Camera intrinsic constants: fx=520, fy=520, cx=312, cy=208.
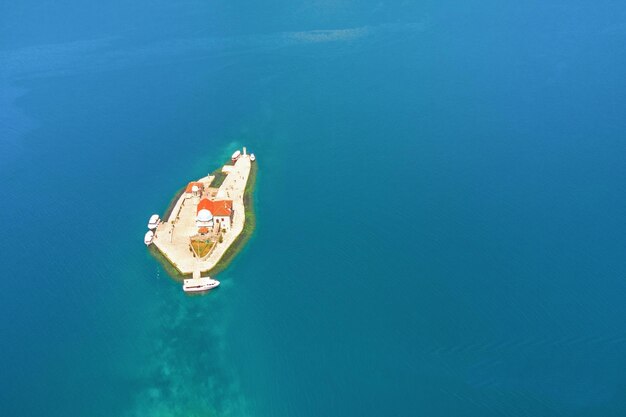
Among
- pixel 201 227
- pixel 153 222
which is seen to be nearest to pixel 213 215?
pixel 201 227

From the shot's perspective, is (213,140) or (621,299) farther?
(213,140)

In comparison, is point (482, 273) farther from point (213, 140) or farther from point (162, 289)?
point (213, 140)

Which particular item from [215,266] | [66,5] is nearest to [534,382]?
[215,266]

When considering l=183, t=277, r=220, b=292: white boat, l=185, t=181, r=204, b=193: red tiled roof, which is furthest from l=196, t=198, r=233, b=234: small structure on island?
l=183, t=277, r=220, b=292: white boat

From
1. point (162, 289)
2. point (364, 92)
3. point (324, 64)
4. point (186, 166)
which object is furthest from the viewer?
point (324, 64)

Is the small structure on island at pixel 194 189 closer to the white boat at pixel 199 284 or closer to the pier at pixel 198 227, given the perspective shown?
the pier at pixel 198 227

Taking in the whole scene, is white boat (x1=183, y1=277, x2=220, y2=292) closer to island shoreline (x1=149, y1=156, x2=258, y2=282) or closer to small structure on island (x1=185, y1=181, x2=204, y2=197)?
island shoreline (x1=149, y1=156, x2=258, y2=282)

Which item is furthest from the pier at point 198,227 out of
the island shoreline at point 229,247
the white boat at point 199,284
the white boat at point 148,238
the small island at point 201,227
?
the white boat at point 199,284

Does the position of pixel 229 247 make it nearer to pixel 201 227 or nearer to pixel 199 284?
pixel 201 227
